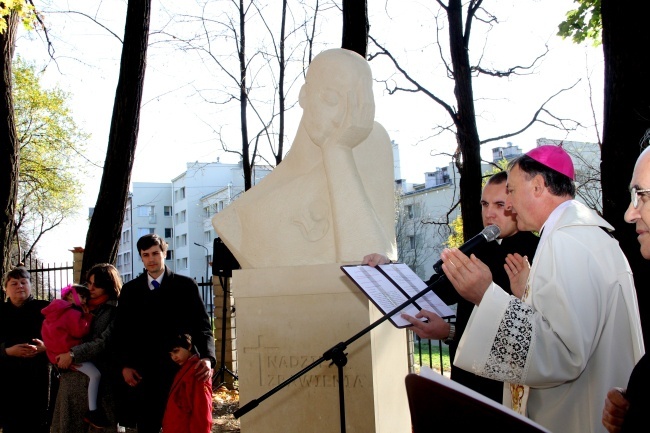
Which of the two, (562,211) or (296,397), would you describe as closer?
(562,211)

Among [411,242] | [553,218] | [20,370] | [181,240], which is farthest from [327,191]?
[181,240]

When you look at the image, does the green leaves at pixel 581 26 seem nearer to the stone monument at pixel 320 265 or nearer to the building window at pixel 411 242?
the stone monument at pixel 320 265

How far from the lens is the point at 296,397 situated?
3977 millimetres

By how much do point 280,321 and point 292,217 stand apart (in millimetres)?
692

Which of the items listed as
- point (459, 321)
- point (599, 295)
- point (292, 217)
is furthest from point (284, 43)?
point (599, 295)

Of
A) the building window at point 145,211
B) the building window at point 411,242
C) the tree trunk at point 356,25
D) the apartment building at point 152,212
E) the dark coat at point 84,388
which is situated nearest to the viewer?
the dark coat at point 84,388

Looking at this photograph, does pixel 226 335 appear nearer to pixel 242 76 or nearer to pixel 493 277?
pixel 242 76

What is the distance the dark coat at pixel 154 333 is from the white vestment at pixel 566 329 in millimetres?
3111

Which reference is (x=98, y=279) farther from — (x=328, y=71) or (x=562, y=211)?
(x=562, y=211)

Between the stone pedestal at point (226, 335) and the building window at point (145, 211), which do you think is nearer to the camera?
the stone pedestal at point (226, 335)

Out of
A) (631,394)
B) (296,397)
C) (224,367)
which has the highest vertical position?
(631,394)

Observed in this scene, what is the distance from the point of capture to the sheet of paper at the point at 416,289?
9.69 feet

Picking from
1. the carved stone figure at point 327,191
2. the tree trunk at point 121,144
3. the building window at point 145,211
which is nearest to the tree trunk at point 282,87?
the tree trunk at point 121,144

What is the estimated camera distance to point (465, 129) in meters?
10.8
